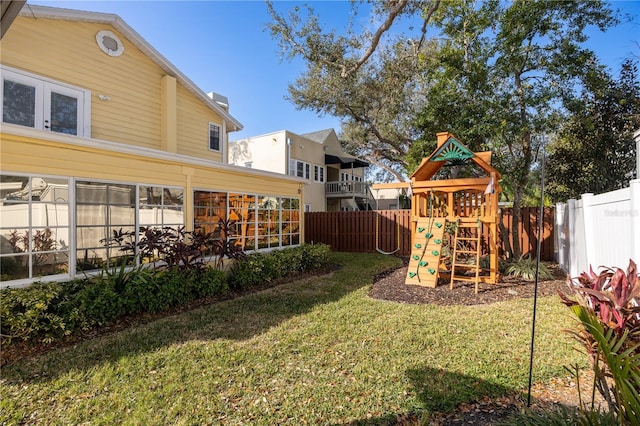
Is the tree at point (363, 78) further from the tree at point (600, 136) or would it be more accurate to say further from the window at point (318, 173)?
the tree at point (600, 136)

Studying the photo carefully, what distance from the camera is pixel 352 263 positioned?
1053 centimetres

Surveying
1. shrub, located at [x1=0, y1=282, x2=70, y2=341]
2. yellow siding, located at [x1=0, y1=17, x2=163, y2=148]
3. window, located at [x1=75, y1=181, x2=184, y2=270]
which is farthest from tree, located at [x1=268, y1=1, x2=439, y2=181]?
shrub, located at [x1=0, y1=282, x2=70, y2=341]

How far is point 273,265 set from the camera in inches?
311

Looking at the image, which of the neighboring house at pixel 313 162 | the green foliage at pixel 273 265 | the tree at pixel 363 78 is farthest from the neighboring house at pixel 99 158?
the neighboring house at pixel 313 162

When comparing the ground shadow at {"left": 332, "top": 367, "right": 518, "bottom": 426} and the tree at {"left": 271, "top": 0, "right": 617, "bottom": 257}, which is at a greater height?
the tree at {"left": 271, "top": 0, "right": 617, "bottom": 257}

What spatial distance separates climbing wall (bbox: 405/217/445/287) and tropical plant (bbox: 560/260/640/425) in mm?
4620

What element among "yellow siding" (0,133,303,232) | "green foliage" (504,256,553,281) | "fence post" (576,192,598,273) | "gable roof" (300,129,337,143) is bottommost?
"green foliage" (504,256,553,281)

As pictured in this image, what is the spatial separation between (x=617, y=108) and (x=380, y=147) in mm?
12160

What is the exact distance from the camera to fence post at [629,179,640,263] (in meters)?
3.47

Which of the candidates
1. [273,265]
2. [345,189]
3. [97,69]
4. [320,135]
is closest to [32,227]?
[273,265]

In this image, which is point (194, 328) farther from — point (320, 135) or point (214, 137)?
point (320, 135)

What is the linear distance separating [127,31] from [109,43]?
1.86ft

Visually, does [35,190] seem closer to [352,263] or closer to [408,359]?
[408,359]

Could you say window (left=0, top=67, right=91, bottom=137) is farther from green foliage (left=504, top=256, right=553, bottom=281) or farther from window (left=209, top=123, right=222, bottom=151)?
green foliage (left=504, top=256, right=553, bottom=281)
